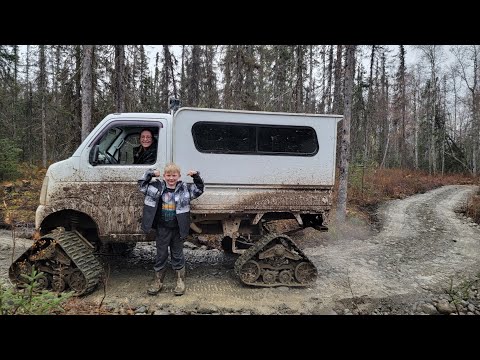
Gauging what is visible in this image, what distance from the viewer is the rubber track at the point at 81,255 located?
479 cm

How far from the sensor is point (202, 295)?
16.5 feet

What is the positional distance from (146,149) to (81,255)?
83.1 inches

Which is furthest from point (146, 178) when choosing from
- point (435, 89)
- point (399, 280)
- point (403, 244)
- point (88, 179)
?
point (435, 89)

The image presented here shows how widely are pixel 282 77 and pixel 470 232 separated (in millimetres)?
14785

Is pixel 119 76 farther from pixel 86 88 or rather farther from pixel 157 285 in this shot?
pixel 157 285

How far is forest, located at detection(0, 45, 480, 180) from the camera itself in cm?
1202

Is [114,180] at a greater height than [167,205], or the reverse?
[114,180]

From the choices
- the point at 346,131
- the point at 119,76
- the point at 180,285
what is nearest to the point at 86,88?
the point at 119,76

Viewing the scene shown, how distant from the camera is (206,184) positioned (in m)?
5.22

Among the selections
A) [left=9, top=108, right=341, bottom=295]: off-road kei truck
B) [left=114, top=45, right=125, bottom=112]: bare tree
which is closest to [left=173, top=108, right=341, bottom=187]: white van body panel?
[left=9, top=108, right=341, bottom=295]: off-road kei truck

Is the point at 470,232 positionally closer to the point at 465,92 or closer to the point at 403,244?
the point at 403,244

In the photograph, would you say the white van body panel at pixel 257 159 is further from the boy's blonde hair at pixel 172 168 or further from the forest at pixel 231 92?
the forest at pixel 231 92

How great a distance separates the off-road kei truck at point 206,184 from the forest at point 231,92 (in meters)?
5.26

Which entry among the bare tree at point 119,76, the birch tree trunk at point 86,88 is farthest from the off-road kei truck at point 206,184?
the bare tree at point 119,76
